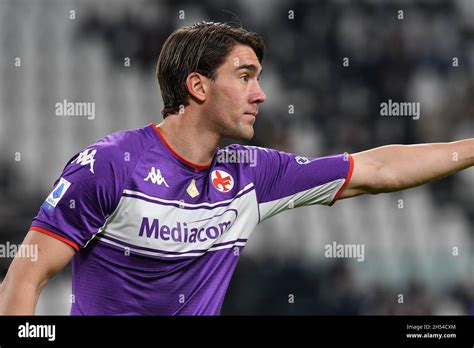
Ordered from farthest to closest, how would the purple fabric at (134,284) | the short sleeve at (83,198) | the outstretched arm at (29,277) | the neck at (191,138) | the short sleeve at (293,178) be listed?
the short sleeve at (293,178)
the neck at (191,138)
the purple fabric at (134,284)
the short sleeve at (83,198)
the outstretched arm at (29,277)

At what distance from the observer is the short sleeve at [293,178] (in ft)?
10.8

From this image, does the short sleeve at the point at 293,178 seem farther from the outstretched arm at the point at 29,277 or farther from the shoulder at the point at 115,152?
the outstretched arm at the point at 29,277

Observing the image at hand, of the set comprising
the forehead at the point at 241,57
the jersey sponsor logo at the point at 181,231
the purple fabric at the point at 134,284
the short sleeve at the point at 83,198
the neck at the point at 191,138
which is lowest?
the purple fabric at the point at 134,284

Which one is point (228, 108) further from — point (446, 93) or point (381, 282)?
point (446, 93)

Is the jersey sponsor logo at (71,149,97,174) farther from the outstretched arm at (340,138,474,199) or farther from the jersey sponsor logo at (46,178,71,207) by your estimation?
the outstretched arm at (340,138,474,199)

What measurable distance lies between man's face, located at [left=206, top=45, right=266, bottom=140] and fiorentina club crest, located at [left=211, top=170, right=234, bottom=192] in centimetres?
16

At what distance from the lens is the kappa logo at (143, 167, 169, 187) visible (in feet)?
9.83

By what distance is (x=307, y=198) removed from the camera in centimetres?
334

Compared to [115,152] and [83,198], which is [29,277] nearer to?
[83,198]

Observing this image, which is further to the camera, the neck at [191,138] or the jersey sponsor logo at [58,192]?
the neck at [191,138]

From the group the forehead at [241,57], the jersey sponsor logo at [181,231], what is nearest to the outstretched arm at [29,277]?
the jersey sponsor logo at [181,231]

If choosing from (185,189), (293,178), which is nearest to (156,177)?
(185,189)

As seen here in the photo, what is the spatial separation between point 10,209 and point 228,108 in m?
2.84
